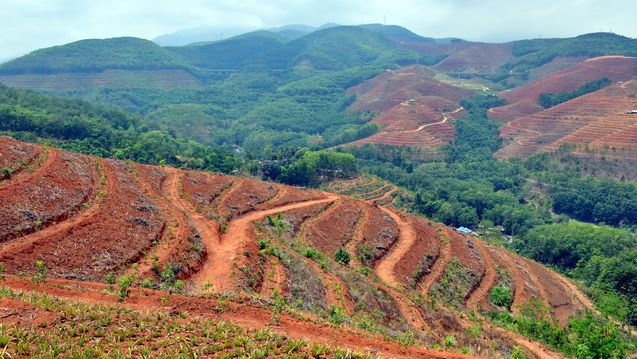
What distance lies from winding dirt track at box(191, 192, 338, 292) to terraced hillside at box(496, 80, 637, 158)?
327ft

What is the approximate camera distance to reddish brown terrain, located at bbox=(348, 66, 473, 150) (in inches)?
5005

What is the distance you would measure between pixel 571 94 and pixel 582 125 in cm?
3108

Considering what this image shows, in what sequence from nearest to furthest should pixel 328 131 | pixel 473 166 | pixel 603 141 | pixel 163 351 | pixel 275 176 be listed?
pixel 163 351 < pixel 275 176 < pixel 603 141 < pixel 473 166 < pixel 328 131

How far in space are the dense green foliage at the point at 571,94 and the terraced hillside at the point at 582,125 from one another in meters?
11.4

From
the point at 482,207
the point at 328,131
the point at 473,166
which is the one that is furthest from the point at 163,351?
the point at 328,131

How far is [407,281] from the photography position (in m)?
32.8

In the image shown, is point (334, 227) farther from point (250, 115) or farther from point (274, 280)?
point (250, 115)

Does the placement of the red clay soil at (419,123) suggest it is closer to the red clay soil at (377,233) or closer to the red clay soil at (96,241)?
the red clay soil at (377,233)

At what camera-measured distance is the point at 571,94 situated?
14050cm

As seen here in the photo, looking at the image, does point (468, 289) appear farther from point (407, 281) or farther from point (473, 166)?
point (473, 166)

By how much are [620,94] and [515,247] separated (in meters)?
85.2

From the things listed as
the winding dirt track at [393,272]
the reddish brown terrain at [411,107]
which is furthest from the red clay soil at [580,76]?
the winding dirt track at [393,272]

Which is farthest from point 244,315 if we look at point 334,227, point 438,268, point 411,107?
point 411,107

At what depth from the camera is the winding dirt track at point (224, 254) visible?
2167cm
